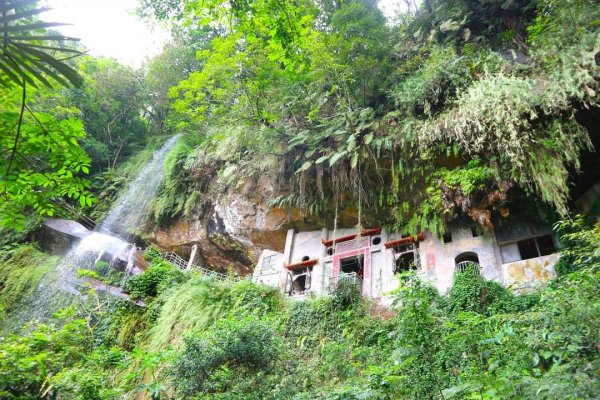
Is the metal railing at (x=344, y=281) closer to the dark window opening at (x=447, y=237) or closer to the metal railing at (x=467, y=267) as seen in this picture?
the metal railing at (x=467, y=267)

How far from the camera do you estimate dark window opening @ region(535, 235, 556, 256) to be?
1257 centimetres

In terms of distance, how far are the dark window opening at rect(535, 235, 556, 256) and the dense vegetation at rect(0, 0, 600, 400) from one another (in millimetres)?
1049

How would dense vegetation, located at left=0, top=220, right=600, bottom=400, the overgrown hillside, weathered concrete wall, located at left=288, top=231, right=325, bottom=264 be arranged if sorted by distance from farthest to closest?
1. weathered concrete wall, located at left=288, top=231, right=325, bottom=264
2. the overgrown hillside
3. dense vegetation, located at left=0, top=220, right=600, bottom=400

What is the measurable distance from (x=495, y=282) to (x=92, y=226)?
58.4 ft

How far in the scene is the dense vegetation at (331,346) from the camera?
16.0 ft

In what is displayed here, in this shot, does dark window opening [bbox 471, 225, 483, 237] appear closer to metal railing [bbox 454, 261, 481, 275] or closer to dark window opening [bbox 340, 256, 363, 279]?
metal railing [bbox 454, 261, 481, 275]

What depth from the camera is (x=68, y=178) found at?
12.9 feet

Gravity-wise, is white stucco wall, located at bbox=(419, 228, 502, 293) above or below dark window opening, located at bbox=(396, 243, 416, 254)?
below

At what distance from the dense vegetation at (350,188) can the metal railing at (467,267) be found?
0.47 meters

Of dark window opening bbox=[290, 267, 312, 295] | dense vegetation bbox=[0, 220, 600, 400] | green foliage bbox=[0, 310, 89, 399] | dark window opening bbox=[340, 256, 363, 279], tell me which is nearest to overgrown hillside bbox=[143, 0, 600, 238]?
dark window opening bbox=[340, 256, 363, 279]

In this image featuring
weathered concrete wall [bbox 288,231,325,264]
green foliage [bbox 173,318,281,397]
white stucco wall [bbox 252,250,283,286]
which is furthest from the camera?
white stucco wall [bbox 252,250,283,286]

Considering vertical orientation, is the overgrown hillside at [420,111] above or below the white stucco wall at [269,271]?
above

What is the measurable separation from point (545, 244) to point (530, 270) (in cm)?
180

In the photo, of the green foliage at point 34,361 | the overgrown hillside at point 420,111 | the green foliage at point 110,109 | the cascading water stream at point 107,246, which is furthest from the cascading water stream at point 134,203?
the green foliage at point 34,361
